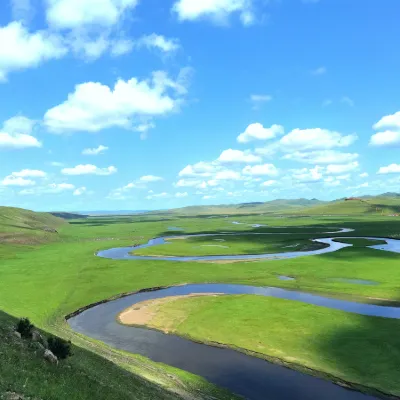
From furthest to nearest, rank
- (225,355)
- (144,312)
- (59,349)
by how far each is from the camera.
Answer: (144,312) → (225,355) → (59,349)

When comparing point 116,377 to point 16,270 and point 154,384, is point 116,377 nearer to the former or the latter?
point 154,384

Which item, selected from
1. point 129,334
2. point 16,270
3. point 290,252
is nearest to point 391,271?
point 290,252

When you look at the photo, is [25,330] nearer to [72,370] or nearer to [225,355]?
[72,370]

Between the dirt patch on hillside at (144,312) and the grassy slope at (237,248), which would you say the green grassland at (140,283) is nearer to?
the dirt patch on hillside at (144,312)

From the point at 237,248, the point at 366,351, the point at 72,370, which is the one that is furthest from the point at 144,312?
the point at 237,248

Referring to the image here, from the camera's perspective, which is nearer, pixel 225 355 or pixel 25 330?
pixel 25 330

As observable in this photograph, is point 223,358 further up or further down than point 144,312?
further down

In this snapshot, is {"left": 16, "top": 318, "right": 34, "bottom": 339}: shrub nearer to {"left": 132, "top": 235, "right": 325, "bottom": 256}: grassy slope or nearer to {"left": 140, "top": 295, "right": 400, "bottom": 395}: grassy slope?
{"left": 140, "top": 295, "right": 400, "bottom": 395}: grassy slope
